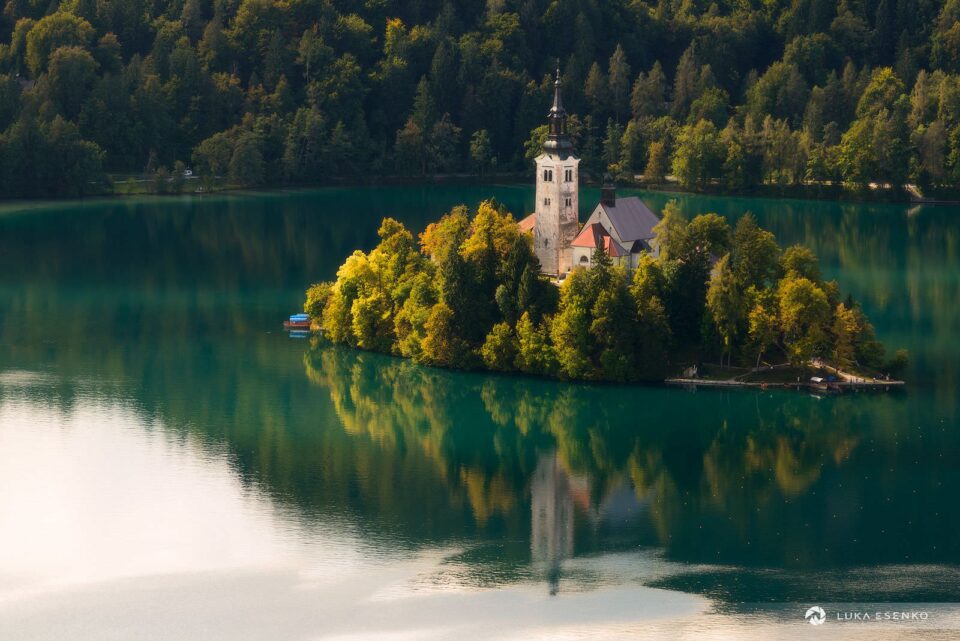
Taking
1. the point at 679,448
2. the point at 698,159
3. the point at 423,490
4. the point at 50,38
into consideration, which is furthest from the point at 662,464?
the point at 50,38

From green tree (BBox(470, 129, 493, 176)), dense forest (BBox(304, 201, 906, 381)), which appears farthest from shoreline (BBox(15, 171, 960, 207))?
dense forest (BBox(304, 201, 906, 381))

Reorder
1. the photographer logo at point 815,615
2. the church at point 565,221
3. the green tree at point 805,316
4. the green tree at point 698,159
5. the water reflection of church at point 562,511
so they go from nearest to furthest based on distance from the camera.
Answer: the photographer logo at point 815,615 < the water reflection of church at point 562,511 < the green tree at point 805,316 < the church at point 565,221 < the green tree at point 698,159

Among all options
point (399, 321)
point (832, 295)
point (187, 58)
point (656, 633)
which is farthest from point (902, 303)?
point (187, 58)

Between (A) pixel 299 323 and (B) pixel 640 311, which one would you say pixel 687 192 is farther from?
(B) pixel 640 311

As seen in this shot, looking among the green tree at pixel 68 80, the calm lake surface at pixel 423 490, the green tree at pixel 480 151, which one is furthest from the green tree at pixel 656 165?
the calm lake surface at pixel 423 490

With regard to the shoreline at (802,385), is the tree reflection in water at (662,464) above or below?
below

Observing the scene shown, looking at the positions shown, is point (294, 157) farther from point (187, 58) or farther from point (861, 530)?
point (861, 530)

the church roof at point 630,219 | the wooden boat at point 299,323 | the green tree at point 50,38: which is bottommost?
the wooden boat at point 299,323

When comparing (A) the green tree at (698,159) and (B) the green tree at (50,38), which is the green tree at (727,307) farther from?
(B) the green tree at (50,38)
